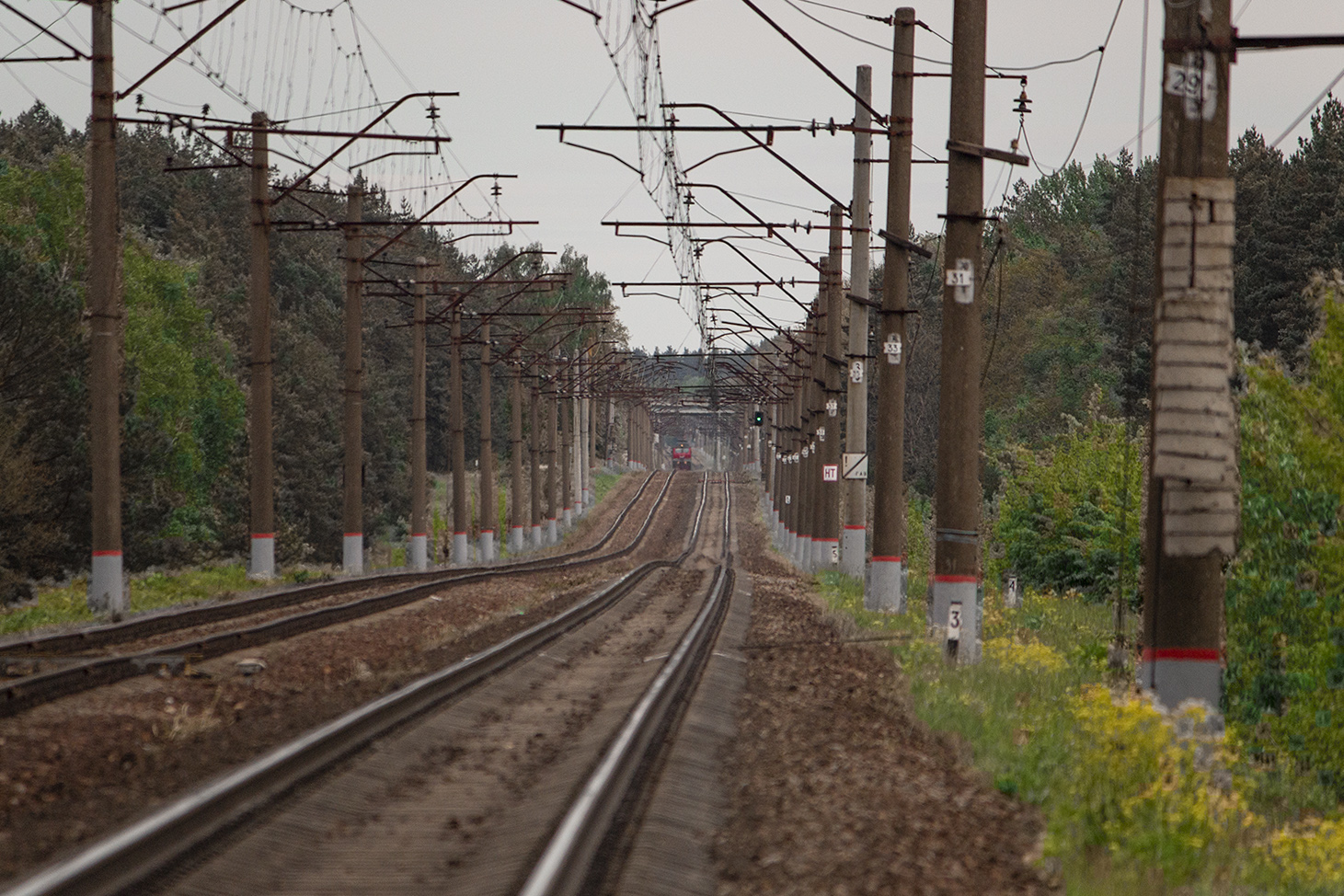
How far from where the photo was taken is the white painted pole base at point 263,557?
101 ft

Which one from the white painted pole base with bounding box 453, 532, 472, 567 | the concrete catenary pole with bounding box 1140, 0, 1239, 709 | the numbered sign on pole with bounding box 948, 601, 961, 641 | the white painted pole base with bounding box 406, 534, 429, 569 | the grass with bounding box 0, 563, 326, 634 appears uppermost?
the concrete catenary pole with bounding box 1140, 0, 1239, 709

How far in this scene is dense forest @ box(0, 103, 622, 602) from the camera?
39469 millimetres

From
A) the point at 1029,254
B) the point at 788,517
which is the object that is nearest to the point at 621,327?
the point at 1029,254

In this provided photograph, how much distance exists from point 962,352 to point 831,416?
2338 cm

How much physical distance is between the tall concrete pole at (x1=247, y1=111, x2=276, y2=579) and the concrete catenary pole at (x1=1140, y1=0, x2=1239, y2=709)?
23709 millimetres

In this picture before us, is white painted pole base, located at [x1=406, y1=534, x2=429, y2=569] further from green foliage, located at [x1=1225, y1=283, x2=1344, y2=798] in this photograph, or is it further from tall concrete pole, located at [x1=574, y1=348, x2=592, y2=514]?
tall concrete pole, located at [x1=574, y1=348, x2=592, y2=514]

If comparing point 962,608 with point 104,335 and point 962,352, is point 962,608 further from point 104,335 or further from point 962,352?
point 104,335

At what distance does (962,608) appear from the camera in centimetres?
1708

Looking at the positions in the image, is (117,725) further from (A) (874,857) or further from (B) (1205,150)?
(B) (1205,150)

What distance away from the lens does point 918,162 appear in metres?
24.9

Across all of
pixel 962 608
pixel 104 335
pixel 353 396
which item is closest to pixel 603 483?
pixel 353 396

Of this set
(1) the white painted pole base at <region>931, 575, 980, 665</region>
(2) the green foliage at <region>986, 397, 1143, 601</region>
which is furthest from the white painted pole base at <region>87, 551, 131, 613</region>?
(2) the green foliage at <region>986, 397, 1143, 601</region>

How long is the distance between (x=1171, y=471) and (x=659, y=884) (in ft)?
16.6

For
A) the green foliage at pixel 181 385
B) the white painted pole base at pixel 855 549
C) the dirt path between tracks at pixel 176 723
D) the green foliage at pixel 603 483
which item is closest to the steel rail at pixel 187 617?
the dirt path between tracks at pixel 176 723
